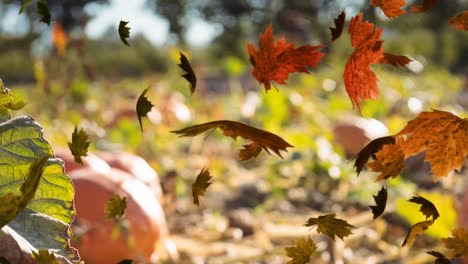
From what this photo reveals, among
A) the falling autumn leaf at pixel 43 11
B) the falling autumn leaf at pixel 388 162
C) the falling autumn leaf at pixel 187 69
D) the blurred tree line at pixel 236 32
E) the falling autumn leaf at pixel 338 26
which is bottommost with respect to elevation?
the falling autumn leaf at pixel 388 162

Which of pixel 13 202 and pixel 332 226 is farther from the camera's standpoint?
pixel 332 226

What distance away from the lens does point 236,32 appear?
1514 cm

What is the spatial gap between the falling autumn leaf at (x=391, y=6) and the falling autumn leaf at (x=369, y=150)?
145mm

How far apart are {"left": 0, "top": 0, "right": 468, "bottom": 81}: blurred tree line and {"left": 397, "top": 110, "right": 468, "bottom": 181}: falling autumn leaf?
9093mm

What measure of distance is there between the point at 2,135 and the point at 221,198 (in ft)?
6.69

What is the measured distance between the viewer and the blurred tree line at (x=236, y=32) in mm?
12102

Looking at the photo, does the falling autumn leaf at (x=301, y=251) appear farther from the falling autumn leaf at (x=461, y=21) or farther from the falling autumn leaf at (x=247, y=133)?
the falling autumn leaf at (x=461, y=21)

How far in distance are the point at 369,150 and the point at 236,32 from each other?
14512 mm

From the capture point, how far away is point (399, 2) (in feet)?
2.50

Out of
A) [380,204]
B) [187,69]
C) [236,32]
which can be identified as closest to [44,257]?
→ [187,69]

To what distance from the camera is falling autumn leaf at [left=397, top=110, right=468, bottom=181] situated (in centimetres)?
78

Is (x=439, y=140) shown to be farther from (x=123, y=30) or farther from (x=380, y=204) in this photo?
(x=123, y=30)

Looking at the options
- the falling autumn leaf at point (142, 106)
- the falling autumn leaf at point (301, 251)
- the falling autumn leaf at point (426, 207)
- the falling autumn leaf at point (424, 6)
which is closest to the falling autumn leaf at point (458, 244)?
the falling autumn leaf at point (426, 207)

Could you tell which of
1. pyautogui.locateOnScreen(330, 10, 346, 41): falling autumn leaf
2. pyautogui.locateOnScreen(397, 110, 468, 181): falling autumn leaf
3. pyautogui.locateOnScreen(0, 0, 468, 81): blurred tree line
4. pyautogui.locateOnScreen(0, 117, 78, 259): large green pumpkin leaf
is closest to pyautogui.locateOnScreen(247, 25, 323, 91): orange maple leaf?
pyautogui.locateOnScreen(330, 10, 346, 41): falling autumn leaf
